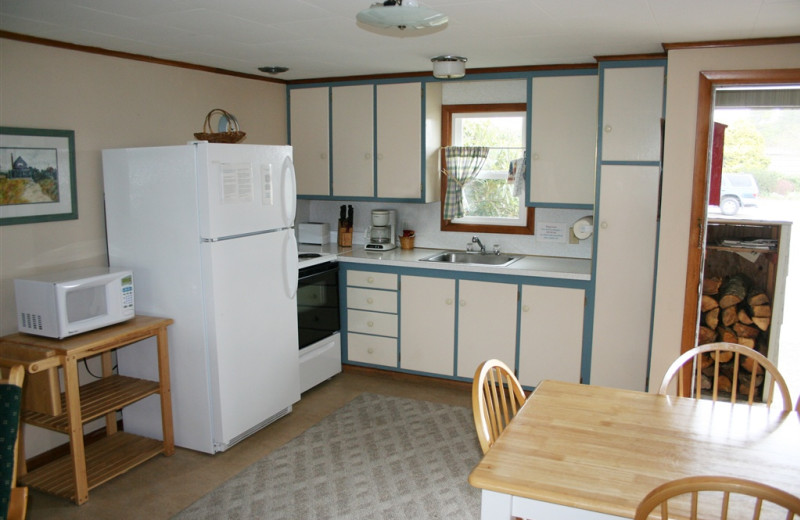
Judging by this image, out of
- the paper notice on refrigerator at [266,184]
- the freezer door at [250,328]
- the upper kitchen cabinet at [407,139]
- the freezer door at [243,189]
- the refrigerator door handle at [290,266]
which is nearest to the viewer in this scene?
the freezer door at [243,189]

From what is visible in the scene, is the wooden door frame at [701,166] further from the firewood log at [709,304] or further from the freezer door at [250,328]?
the freezer door at [250,328]

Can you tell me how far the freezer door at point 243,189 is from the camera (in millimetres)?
3092

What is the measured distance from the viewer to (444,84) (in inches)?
179

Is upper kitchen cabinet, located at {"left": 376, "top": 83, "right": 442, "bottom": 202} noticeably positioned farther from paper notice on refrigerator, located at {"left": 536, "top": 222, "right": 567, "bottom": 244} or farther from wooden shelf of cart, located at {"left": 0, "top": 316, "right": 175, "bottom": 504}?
wooden shelf of cart, located at {"left": 0, "top": 316, "right": 175, "bottom": 504}

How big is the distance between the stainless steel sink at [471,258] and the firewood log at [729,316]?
146 centimetres

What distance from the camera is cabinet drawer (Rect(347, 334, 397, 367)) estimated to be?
4434mm

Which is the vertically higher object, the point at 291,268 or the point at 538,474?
the point at 291,268

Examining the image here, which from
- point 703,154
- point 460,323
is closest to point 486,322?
point 460,323

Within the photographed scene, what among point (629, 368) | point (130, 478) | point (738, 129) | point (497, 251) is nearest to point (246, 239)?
point (130, 478)

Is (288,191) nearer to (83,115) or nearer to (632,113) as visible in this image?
(83,115)

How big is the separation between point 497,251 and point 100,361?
107 inches

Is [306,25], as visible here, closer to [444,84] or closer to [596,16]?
Result: [596,16]

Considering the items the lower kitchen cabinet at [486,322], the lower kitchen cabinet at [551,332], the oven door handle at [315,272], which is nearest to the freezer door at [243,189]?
the oven door handle at [315,272]

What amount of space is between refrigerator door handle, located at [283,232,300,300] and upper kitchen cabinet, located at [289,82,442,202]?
3.56ft
